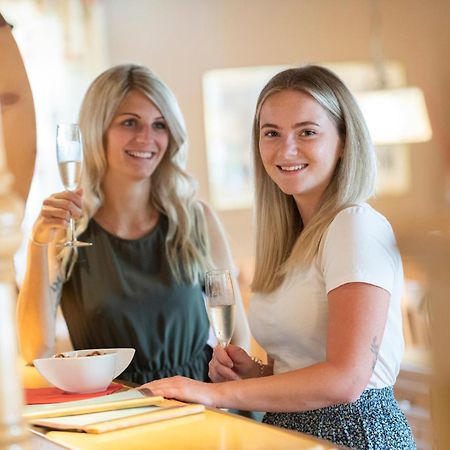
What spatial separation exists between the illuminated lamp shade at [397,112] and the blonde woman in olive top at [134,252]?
8.57ft

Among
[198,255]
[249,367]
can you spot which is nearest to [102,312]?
[198,255]

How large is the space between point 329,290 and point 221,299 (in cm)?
22

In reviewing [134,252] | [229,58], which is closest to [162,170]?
[134,252]

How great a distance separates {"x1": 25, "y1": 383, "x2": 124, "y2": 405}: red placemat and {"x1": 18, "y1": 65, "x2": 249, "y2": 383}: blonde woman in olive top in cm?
64

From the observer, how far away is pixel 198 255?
2727 millimetres

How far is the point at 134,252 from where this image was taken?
2.73 meters

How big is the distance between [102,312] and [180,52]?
3970 mm

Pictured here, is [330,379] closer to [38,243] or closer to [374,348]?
[374,348]

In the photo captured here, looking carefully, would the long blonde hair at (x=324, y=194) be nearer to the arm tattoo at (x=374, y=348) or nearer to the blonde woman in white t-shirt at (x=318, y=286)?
the blonde woman in white t-shirt at (x=318, y=286)

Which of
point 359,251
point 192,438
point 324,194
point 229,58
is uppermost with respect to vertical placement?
point 229,58

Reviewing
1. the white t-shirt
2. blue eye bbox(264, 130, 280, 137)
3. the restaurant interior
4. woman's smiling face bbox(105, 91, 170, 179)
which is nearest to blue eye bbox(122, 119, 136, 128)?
woman's smiling face bbox(105, 91, 170, 179)

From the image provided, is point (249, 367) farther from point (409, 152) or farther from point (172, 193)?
point (409, 152)

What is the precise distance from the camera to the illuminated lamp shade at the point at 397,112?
530 centimetres

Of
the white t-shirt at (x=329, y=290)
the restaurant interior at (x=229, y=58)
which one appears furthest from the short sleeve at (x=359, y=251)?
the restaurant interior at (x=229, y=58)
